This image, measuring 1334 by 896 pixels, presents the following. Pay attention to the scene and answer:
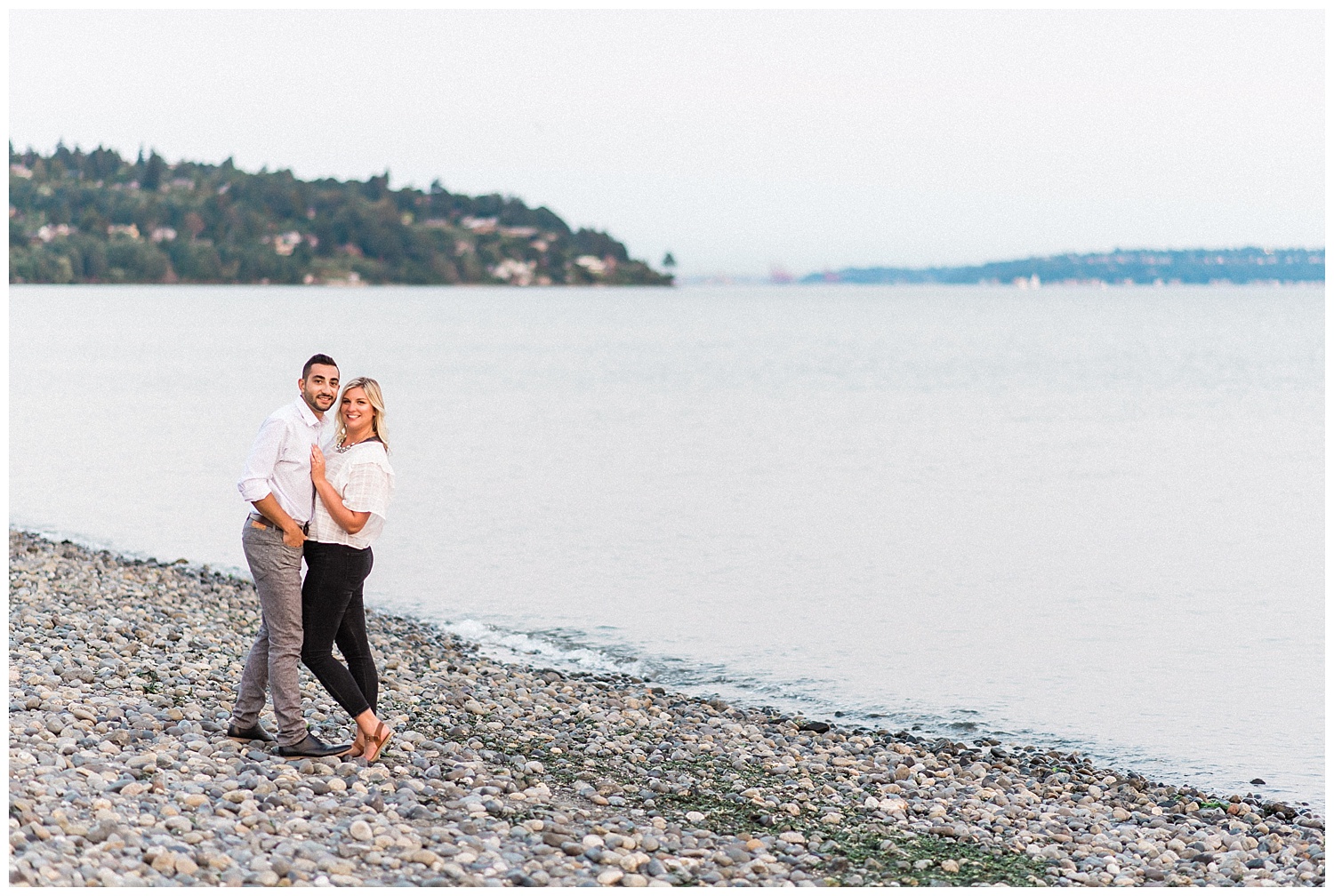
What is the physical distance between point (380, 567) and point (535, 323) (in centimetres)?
10609

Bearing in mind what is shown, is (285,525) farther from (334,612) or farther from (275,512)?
(334,612)

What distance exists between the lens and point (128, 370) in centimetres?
6134

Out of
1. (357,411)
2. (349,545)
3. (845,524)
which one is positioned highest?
(357,411)

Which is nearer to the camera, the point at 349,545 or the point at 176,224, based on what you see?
the point at 349,545

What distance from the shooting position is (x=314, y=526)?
816 cm

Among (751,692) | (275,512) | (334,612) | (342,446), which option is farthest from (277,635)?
(751,692)

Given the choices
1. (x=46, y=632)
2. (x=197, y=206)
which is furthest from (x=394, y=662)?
(x=197, y=206)

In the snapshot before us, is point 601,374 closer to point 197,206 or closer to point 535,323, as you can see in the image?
point 535,323

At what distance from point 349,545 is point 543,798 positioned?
6.11ft

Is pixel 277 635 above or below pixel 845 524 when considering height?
above

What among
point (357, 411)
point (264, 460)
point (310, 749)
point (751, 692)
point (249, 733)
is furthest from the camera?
point (751, 692)

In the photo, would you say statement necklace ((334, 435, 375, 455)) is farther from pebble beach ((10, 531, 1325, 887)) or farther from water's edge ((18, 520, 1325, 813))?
water's edge ((18, 520, 1325, 813))

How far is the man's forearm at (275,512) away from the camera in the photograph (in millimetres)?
7961

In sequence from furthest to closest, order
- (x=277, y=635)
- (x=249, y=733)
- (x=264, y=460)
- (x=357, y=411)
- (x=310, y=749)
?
(x=249, y=733) < (x=310, y=749) < (x=277, y=635) < (x=357, y=411) < (x=264, y=460)
